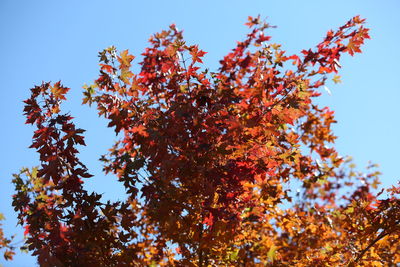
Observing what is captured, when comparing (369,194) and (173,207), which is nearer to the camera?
(173,207)

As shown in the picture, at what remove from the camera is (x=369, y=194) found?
15.3 feet

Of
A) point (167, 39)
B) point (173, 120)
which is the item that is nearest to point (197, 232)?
point (173, 120)

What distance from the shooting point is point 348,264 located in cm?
417

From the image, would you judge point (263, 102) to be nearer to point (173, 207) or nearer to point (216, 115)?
point (216, 115)

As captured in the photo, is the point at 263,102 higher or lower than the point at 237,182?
higher

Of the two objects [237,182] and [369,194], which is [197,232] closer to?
[237,182]

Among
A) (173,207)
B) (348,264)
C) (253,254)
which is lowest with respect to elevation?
(348,264)

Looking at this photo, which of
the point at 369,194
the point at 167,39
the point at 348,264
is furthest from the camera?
the point at 369,194

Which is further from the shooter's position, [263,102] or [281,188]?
[281,188]

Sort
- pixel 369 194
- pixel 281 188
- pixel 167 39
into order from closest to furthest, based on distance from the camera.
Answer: pixel 167 39, pixel 369 194, pixel 281 188

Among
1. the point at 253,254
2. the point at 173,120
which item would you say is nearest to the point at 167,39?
the point at 173,120

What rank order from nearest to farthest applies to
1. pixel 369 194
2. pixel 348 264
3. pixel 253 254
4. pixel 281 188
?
pixel 253 254 < pixel 348 264 < pixel 369 194 < pixel 281 188

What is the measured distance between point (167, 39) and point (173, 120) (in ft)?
3.31

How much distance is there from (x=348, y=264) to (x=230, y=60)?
9.89ft
